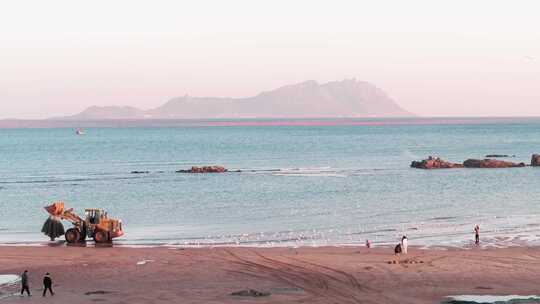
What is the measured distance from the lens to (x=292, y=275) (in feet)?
138

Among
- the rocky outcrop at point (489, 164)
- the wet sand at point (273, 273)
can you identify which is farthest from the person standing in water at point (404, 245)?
the rocky outcrop at point (489, 164)

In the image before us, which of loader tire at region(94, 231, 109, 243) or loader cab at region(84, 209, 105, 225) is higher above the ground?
loader cab at region(84, 209, 105, 225)

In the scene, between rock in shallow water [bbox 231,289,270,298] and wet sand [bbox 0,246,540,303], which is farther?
wet sand [bbox 0,246,540,303]

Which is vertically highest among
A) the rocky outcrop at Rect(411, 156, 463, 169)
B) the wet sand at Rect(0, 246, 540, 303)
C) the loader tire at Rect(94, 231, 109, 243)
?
the rocky outcrop at Rect(411, 156, 463, 169)

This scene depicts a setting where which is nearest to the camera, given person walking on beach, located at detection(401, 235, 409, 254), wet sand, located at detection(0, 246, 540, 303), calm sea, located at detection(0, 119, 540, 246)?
wet sand, located at detection(0, 246, 540, 303)

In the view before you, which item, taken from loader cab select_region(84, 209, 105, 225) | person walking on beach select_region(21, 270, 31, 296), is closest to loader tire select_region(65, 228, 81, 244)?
loader cab select_region(84, 209, 105, 225)

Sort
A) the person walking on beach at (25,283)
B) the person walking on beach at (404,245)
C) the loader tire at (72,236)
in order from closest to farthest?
the person walking on beach at (25,283)
the person walking on beach at (404,245)
the loader tire at (72,236)

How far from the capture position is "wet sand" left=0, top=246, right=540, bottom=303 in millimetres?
37375

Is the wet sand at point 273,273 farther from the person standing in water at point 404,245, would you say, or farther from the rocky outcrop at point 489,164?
the rocky outcrop at point 489,164

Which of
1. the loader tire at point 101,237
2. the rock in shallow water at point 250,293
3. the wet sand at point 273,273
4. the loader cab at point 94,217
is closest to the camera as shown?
the rock in shallow water at point 250,293

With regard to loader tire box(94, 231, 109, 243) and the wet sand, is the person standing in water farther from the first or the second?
loader tire box(94, 231, 109, 243)

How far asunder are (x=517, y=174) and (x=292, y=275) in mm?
77187

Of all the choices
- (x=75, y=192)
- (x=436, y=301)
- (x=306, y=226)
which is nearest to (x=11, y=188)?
(x=75, y=192)

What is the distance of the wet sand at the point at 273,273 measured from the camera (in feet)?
123
